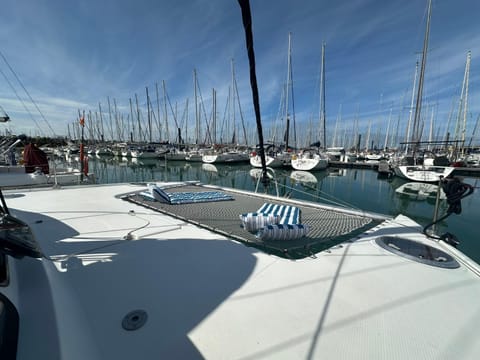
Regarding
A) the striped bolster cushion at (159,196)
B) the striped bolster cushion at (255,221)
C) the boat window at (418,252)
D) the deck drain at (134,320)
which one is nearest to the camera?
the deck drain at (134,320)

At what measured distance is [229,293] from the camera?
1979 mm

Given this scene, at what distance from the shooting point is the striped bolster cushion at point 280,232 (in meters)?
3.13

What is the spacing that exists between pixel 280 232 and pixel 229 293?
4.53 feet

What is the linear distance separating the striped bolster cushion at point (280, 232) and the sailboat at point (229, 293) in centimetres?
2

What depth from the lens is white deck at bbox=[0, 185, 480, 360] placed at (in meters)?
1.42

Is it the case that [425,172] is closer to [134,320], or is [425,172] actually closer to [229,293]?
[229,293]

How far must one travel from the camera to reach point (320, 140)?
3039 cm

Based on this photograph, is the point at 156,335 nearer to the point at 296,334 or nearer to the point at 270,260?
the point at 296,334

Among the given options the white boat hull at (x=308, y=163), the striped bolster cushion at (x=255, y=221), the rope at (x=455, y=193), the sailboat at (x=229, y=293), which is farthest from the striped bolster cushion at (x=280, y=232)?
the white boat hull at (x=308, y=163)

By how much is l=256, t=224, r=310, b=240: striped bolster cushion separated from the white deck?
0.41 m

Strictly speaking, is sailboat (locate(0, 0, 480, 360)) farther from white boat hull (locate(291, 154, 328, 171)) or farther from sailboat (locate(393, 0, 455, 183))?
white boat hull (locate(291, 154, 328, 171))

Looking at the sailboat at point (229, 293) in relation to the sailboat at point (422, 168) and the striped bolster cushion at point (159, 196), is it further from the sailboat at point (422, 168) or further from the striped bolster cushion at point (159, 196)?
the sailboat at point (422, 168)

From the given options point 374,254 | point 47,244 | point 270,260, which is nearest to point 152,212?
point 47,244

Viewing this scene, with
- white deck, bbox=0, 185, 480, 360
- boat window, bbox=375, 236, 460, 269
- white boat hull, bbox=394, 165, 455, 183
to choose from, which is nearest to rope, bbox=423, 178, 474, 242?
boat window, bbox=375, 236, 460, 269
